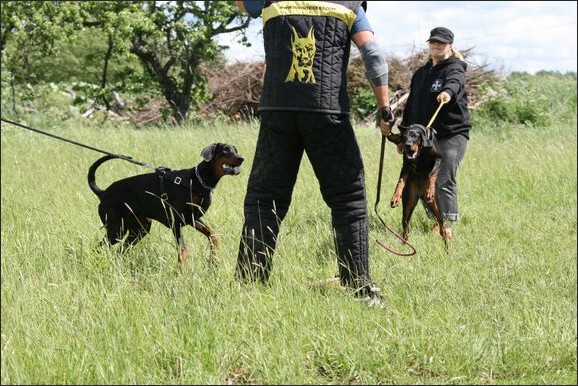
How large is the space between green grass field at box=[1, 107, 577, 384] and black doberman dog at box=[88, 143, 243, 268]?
20 cm

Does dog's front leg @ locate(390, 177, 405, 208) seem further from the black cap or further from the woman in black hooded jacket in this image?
the black cap

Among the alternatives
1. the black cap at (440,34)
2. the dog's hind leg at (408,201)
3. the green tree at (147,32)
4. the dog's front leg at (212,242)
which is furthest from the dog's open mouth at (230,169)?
the green tree at (147,32)

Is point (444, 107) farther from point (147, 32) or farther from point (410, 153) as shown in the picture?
point (147, 32)

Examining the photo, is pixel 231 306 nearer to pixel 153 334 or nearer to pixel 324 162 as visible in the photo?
pixel 153 334

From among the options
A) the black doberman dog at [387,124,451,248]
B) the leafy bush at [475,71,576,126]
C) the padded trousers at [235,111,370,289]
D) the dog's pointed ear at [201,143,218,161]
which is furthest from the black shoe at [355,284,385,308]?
the leafy bush at [475,71,576,126]

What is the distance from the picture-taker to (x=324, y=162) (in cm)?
414

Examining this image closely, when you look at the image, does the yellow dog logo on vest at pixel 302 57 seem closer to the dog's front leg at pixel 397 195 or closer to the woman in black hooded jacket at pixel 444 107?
the dog's front leg at pixel 397 195

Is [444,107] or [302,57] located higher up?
[302,57]

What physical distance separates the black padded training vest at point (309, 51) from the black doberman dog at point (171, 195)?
1.10 m

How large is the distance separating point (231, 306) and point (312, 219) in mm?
2908

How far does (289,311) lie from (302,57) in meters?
1.37

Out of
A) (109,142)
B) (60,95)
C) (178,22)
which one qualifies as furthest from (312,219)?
(60,95)

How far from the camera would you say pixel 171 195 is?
5082 millimetres

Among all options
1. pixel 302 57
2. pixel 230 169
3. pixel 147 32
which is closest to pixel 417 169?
pixel 230 169
